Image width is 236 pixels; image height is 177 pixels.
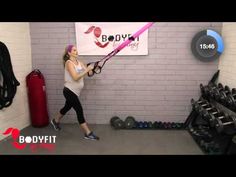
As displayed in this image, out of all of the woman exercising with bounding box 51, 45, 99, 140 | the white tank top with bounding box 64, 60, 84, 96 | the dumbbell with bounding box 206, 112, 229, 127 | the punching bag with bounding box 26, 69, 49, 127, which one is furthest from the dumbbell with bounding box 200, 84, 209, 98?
the punching bag with bounding box 26, 69, 49, 127

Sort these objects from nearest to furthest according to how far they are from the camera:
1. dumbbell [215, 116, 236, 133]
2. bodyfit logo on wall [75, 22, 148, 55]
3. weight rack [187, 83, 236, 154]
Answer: dumbbell [215, 116, 236, 133]
weight rack [187, 83, 236, 154]
bodyfit logo on wall [75, 22, 148, 55]

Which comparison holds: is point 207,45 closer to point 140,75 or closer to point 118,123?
point 140,75

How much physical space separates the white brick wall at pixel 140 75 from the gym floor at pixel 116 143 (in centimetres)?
37

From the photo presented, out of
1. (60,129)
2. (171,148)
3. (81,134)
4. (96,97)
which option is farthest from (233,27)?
(60,129)

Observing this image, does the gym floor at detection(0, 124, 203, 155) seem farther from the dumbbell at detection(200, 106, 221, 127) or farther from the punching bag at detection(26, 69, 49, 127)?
the dumbbell at detection(200, 106, 221, 127)

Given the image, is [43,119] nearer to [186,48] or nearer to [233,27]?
[186,48]

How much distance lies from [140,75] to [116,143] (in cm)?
122

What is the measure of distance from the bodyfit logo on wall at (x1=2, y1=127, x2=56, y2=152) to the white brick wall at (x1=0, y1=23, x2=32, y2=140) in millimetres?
116

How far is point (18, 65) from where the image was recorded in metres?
3.71

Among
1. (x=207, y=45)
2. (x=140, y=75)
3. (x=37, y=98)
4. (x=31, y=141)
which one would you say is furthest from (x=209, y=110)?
(x=37, y=98)

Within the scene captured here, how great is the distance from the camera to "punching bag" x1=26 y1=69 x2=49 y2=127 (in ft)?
12.5

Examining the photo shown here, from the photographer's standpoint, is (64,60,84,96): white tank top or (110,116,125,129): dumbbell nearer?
(64,60,84,96): white tank top

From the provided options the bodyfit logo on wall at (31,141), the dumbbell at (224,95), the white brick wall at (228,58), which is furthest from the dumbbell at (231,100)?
the bodyfit logo on wall at (31,141)

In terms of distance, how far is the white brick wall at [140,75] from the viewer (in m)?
3.81
